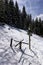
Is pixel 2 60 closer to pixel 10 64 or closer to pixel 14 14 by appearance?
pixel 10 64

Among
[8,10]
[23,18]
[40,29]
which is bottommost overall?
[40,29]

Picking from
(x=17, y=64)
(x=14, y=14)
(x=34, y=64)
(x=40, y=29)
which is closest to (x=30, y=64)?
(x=34, y=64)

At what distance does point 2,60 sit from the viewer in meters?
8.49

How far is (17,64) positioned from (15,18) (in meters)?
53.1

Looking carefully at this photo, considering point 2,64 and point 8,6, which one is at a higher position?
point 8,6

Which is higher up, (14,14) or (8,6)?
(8,6)

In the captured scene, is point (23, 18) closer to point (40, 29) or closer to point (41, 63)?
point (40, 29)

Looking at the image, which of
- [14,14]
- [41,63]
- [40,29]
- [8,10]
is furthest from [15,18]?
[41,63]

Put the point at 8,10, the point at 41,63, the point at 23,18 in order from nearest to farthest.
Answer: the point at 41,63, the point at 8,10, the point at 23,18

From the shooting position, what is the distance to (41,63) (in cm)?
975

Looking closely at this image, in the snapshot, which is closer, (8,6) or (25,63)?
(25,63)

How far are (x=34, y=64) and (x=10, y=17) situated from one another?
50.0 meters

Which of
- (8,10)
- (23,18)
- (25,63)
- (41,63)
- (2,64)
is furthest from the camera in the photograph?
(23,18)

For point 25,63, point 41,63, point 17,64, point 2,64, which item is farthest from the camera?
point 41,63
